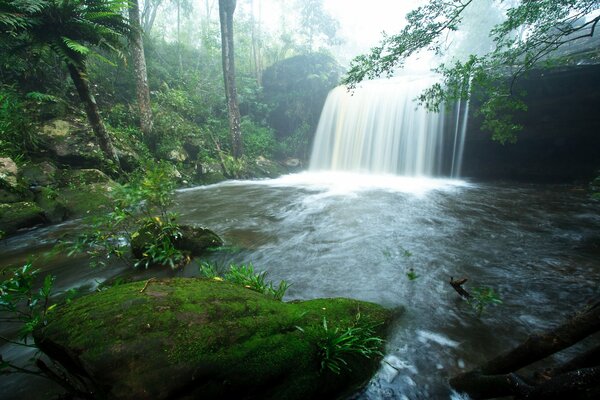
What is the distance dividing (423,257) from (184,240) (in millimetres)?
4002

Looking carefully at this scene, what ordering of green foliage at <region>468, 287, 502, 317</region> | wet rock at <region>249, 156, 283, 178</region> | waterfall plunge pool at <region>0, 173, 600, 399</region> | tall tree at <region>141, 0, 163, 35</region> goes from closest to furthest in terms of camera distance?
1. waterfall plunge pool at <region>0, 173, 600, 399</region>
2. green foliage at <region>468, 287, 502, 317</region>
3. wet rock at <region>249, 156, 283, 178</region>
4. tall tree at <region>141, 0, 163, 35</region>

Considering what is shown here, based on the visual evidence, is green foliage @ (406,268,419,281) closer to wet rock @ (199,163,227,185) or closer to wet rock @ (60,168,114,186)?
wet rock @ (60,168,114,186)

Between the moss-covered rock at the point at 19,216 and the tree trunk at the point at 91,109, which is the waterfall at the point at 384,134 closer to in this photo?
the tree trunk at the point at 91,109

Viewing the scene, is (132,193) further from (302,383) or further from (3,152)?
(3,152)

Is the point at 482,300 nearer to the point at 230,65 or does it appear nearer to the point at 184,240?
the point at 184,240

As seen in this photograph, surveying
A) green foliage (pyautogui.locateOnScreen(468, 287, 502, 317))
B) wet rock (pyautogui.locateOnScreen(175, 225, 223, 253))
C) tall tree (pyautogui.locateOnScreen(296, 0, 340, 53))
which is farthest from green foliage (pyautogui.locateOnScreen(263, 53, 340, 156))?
green foliage (pyautogui.locateOnScreen(468, 287, 502, 317))

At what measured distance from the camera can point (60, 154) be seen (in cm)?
844

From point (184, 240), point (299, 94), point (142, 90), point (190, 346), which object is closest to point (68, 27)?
point (142, 90)

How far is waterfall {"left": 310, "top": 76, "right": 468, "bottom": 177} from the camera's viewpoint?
13.7m

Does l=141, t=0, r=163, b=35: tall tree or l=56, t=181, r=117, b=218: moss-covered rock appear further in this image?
l=141, t=0, r=163, b=35: tall tree

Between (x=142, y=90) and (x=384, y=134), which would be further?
(x=384, y=134)

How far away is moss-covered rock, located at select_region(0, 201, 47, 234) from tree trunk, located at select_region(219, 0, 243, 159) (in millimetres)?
8535

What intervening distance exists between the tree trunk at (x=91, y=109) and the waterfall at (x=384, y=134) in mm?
10213

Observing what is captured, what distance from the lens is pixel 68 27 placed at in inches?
269
